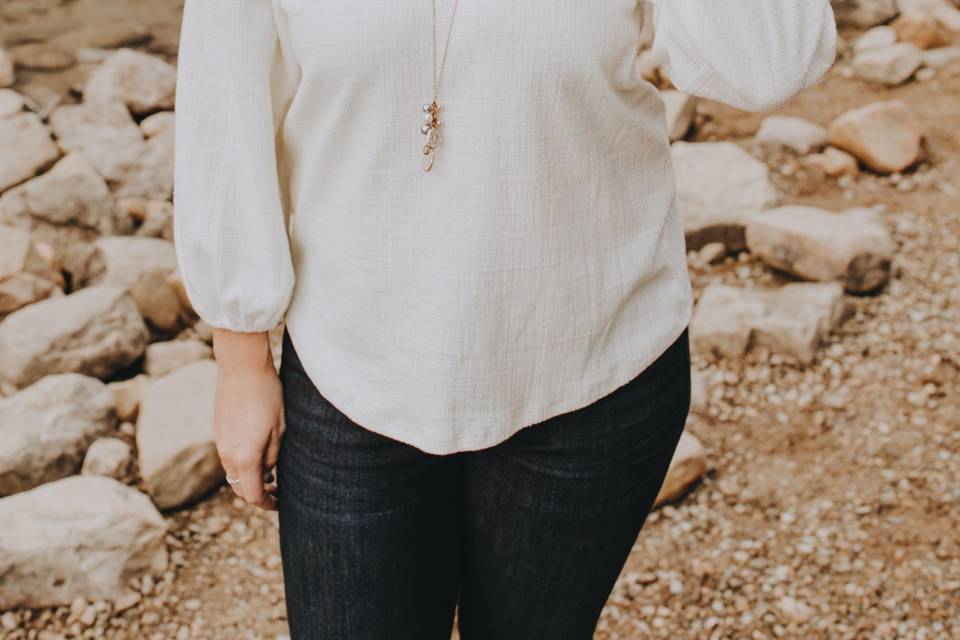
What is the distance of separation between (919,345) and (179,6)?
12.8ft

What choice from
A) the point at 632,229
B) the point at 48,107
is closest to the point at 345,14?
the point at 632,229

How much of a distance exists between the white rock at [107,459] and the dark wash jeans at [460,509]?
1512mm

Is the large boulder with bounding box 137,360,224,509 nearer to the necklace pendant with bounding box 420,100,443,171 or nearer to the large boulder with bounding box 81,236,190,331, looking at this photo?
the large boulder with bounding box 81,236,190,331

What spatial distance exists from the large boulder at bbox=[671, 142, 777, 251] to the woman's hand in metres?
2.48

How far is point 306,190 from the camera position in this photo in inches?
42.6

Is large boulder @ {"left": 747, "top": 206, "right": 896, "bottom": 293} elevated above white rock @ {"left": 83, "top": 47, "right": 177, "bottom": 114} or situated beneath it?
situated beneath

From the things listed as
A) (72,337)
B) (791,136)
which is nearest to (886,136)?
(791,136)

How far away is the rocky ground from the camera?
239 cm

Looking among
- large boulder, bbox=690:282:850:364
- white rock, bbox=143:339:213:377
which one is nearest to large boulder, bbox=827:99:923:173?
large boulder, bbox=690:282:850:364

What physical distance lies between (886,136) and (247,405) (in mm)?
3385

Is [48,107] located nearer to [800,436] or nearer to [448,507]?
[800,436]

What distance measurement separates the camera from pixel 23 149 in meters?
3.67

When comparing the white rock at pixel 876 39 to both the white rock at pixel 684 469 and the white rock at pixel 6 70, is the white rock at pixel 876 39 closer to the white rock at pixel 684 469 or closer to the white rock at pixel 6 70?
the white rock at pixel 684 469

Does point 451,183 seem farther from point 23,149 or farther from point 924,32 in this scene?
point 924,32
